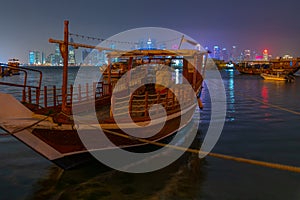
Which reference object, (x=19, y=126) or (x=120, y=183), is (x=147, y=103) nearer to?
(x=120, y=183)

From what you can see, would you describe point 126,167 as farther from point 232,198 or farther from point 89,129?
point 232,198

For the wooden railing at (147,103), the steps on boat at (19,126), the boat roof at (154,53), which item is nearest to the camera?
the steps on boat at (19,126)

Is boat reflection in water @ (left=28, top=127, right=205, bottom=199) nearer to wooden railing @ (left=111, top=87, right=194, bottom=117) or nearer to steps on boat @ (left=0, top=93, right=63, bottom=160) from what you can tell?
steps on boat @ (left=0, top=93, right=63, bottom=160)

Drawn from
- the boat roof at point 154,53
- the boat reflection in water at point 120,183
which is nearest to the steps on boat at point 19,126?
the boat reflection in water at point 120,183

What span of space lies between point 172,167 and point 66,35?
5790mm

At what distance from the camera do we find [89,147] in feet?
29.3

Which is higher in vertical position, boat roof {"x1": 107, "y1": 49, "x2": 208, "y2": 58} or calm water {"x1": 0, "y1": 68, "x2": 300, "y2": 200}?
boat roof {"x1": 107, "y1": 49, "x2": 208, "y2": 58}

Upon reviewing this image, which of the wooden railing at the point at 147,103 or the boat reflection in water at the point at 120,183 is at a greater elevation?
the wooden railing at the point at 147,103

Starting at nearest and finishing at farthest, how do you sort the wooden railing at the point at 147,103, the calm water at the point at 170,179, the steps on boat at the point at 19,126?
the steps on boat at the point at 19,126, the calm water at the point at 170,179, the wooden railing at the point at 147,103

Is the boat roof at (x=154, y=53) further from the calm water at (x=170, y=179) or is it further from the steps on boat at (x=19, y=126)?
the steps on boat at (x=19, y=126)

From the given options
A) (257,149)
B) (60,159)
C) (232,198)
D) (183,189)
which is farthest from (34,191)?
(257,149)

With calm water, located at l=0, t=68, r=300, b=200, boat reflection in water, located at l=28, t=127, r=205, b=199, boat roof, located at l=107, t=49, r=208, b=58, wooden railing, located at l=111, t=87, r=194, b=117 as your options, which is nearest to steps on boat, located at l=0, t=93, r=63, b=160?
boat reflection in water, located at l=28, t=127, r=205, b=199

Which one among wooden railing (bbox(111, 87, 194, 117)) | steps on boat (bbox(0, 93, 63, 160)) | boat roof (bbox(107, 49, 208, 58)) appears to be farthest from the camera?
boat roof (bbox(107, 49, 208, 58))

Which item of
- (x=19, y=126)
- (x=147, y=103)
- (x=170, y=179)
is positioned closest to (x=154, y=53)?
(x=147, y=103)
